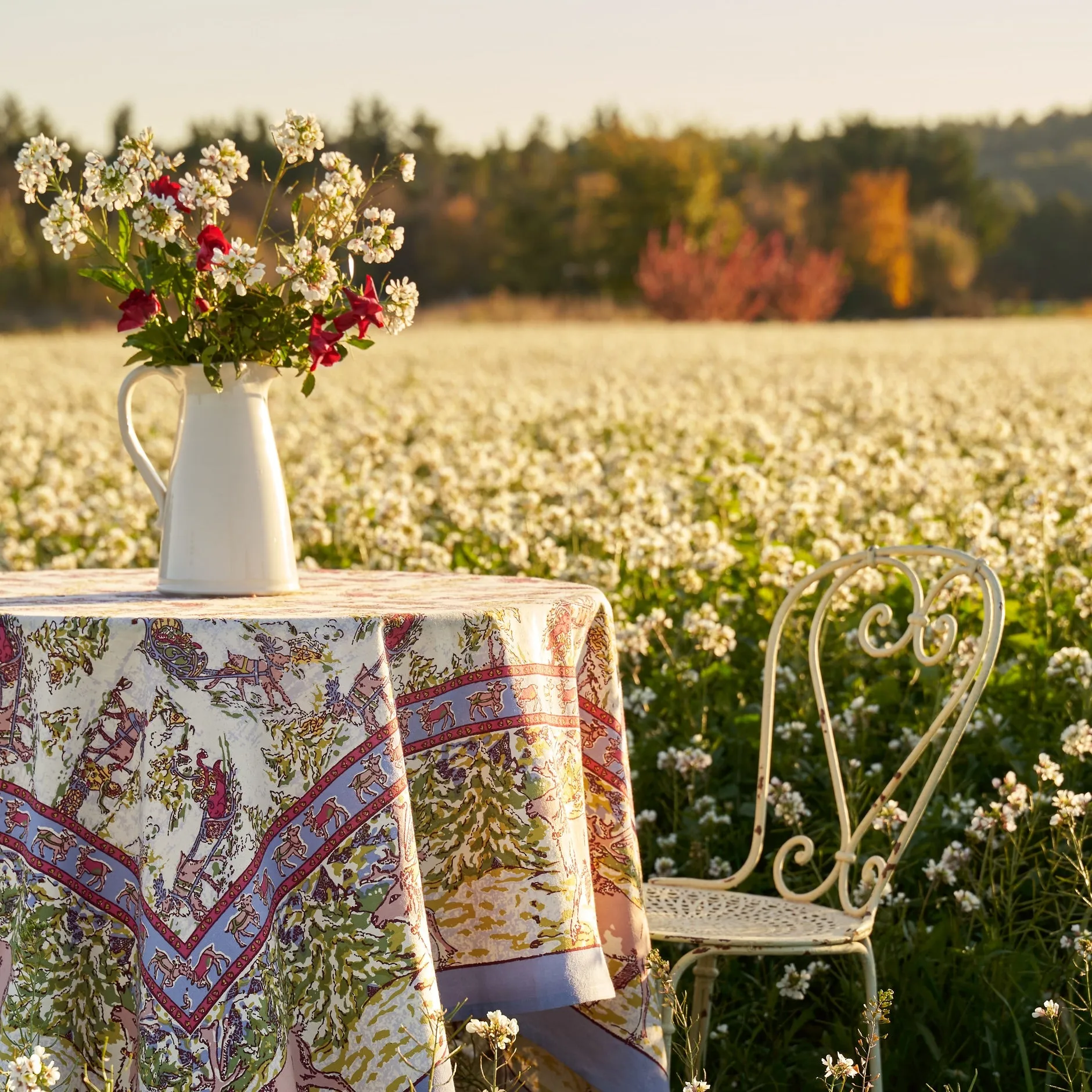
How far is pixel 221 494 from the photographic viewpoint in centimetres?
271

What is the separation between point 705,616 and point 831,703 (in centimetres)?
73

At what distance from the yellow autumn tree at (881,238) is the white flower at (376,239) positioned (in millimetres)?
58856

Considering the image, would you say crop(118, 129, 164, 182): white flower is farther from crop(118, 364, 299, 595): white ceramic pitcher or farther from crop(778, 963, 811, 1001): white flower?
crop(778, 963, 811, 1001): white flower

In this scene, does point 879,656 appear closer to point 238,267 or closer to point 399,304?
point 399,304

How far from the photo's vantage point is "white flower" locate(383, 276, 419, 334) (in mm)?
2729

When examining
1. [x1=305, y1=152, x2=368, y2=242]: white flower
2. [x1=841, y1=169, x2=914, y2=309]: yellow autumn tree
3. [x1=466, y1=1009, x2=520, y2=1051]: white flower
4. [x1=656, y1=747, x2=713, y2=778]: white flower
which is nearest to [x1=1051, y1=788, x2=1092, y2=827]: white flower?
[x1=656, y1=747, x2=713, y2=778]: white flower

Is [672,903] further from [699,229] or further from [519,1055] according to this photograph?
[699,229]

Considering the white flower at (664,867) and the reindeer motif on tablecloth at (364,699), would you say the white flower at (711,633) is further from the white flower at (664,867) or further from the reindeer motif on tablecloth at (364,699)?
the reindeer motif on tablecloth at (364,699)

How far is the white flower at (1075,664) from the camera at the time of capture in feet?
13.4

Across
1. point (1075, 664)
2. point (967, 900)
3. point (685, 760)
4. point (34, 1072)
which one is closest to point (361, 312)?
point (34, 1072)

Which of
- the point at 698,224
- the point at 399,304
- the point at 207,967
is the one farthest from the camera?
the point at 698,224

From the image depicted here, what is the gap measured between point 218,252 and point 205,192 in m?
0.13

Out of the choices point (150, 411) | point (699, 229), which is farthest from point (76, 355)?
point (699, 229)

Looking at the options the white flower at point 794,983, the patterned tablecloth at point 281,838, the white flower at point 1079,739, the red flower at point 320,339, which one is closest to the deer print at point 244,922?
the patterned tablecloth at point 281,838
